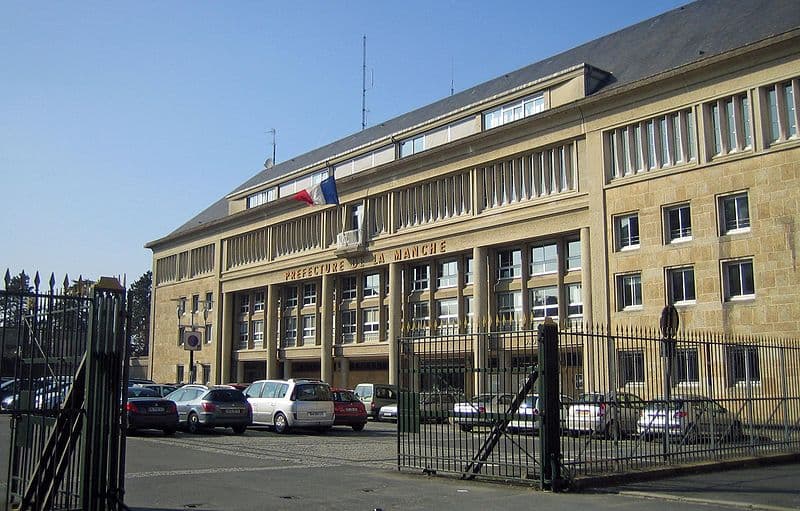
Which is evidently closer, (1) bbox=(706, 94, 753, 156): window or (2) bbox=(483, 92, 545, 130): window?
(1) bbox=(706, 94, 753, 156): window

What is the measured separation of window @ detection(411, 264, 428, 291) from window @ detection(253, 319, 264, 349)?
17.8 m

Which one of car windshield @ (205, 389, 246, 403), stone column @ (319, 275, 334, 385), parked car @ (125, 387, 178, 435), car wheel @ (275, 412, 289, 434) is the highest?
stone column @ (319, 275, 334, 385)

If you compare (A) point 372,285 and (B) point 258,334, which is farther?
(B) point 258,334

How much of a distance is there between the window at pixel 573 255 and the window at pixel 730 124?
329 inches

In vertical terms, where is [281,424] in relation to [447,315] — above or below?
below

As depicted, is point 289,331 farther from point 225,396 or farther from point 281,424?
point 225,396

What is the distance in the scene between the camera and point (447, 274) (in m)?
46.4

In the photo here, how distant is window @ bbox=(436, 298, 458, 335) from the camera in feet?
148

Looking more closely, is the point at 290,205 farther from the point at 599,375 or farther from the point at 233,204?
the point at 599,375

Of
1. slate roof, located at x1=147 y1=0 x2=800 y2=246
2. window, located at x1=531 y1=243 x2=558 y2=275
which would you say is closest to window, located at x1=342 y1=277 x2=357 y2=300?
slate roof, located at x1=147 y1=0 x2=800 y2=246

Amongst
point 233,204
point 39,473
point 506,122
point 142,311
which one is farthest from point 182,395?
point 142,311

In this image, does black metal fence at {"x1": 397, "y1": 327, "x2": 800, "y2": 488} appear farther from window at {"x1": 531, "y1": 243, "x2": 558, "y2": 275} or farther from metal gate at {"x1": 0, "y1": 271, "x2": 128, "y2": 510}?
window at {"x1": 531, "y1": 243, "x2": 558, "y2": 275}

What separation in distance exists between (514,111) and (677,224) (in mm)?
12132

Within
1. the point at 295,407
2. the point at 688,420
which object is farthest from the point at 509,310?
the point at 688,420
